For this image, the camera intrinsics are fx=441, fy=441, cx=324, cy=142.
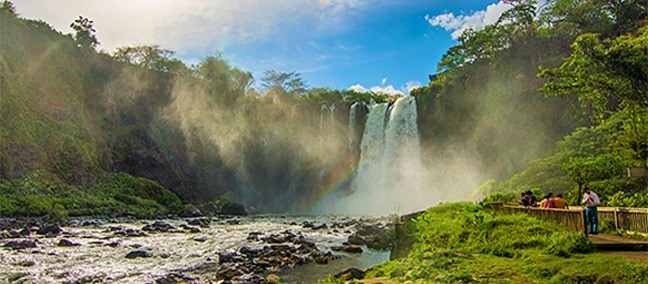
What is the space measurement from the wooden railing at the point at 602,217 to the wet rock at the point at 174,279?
9.87 metres

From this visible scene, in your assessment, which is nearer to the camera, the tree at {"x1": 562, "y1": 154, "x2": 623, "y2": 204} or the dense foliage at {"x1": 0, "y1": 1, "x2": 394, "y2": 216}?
the tree at {"x1": 562, "y1": 154, "x2": 623, "y2": 204}

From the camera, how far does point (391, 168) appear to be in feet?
158

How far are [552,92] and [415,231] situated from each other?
691 centimetres

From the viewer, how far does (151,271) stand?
13.6 meters

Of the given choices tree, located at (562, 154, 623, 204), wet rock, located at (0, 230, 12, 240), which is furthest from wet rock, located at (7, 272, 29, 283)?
tree, located at (562, 154, 623, 204)

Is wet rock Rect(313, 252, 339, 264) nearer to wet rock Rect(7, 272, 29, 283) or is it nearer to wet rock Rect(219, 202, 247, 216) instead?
wet rock Rect(7, 272, 29, 283)

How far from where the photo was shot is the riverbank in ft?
22.7

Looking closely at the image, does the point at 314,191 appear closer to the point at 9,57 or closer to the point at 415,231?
the point at 9,57

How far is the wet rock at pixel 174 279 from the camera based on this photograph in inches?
467

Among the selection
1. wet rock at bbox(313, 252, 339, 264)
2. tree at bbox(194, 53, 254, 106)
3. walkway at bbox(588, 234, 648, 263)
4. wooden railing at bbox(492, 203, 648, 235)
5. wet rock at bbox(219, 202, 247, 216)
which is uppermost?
tree at bbox(194, 53, 254, 106)

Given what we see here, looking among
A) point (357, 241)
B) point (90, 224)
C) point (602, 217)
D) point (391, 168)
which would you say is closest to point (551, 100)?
point (391, 168)

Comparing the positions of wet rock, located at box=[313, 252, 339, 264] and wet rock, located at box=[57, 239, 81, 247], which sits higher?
wet rock, located at box=[57, 239, 81, 247]

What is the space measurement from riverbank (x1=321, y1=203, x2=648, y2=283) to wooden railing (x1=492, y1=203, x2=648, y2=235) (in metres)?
0.36

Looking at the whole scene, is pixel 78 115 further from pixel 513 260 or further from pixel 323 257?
pixel 513 260
